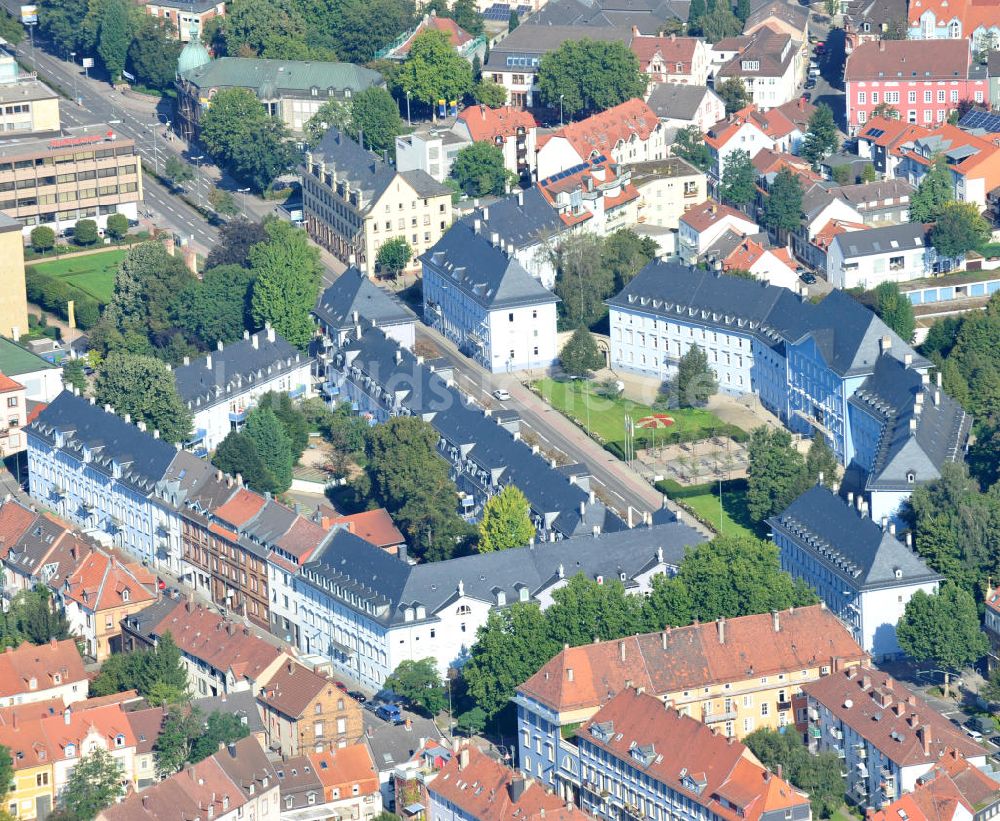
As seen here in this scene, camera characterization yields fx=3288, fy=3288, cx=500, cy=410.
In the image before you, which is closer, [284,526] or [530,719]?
[530,719]

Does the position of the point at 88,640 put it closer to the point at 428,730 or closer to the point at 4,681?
the point at 4,681

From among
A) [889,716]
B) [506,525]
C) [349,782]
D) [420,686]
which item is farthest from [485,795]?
[506,525]

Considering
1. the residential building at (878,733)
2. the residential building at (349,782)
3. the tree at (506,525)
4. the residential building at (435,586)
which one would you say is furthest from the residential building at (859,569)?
A: the residential building at (349,782)

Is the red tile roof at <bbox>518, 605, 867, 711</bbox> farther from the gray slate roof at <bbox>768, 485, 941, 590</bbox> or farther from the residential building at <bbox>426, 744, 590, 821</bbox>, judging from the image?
the gray slate roof at <bbox>768, 485, 941, 590</bbox>

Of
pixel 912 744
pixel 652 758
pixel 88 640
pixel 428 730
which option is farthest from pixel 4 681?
pixel 912 744

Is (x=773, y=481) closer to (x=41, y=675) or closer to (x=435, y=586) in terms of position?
(x=435, y=586)
